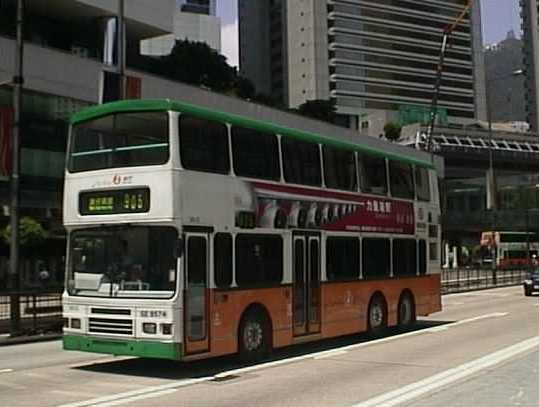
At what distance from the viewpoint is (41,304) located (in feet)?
66.6

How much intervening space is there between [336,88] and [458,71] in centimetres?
3282

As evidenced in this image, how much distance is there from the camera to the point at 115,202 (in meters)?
12.7

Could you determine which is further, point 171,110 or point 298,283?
point 298,283

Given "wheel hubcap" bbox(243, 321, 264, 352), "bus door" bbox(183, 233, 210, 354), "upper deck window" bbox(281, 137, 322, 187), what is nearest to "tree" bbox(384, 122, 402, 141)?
"upper deck window" bbox(281, 137, 322, 187)

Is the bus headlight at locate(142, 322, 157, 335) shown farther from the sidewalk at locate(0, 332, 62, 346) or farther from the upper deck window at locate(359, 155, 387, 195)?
the sidewalk at locate(0, 332, 62, 346)

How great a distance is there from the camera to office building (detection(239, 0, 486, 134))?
161750 mm

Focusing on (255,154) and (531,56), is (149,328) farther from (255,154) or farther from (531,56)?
(531,56)

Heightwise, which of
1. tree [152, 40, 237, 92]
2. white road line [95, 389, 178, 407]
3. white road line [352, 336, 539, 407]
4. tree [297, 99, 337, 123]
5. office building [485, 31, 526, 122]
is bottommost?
white road line [352, 336, 539, 407]

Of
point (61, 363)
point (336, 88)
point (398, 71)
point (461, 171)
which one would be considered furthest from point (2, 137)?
point (398, 71)

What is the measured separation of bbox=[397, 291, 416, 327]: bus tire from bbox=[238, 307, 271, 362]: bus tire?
6.04 m

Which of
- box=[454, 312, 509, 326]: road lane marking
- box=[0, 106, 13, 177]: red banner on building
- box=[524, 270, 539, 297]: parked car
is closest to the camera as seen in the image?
box=[454, 312, 509, 326]: road lane marking

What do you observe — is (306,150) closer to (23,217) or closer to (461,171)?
(23,217)

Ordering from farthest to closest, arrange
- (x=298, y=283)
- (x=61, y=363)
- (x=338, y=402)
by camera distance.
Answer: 1. (x=298, y=283)
2. (x=61, y=363)
3. (x=338, y=402)

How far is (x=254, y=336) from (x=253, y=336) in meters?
0.04
